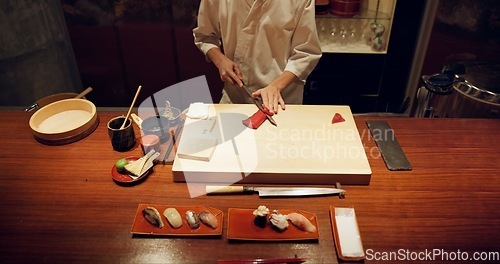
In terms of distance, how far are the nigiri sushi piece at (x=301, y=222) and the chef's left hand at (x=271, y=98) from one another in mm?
712

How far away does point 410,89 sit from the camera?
429cm

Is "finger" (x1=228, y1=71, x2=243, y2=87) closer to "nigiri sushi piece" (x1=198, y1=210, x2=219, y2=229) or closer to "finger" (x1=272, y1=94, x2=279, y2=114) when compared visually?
"finger" (x1=272, y1=94, x2=279, y2=114)

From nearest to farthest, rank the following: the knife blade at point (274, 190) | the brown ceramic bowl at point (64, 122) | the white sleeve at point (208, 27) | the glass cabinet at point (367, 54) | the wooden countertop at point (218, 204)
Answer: the wooden countertop at point (218, 204) → the knife blade at point (274, 190) → the brown ceramic bowl at point (64, 122) → the white sleeve at point (208, 27) → the glass cabinet at point (367, 54)

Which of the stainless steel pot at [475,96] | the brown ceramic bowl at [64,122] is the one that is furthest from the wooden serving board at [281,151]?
the stainless steel pot at [475,96]

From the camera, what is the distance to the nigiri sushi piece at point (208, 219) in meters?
1.50

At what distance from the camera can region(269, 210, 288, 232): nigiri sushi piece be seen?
149 cm

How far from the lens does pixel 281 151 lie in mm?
1816

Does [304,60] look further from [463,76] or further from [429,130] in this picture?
[463,76]

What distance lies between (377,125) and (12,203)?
1.83 metres

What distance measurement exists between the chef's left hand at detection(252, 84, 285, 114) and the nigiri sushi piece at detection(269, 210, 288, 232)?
72cm

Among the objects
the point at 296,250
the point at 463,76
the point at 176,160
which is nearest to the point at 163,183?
the point at 176,160

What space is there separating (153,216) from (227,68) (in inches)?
44.3

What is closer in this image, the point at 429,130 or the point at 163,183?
the point at 163,183

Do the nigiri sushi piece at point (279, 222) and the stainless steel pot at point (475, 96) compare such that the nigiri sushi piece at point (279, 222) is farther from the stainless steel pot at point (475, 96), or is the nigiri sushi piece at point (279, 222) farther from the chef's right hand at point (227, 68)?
the stainless steel pot at point (475, 96)
